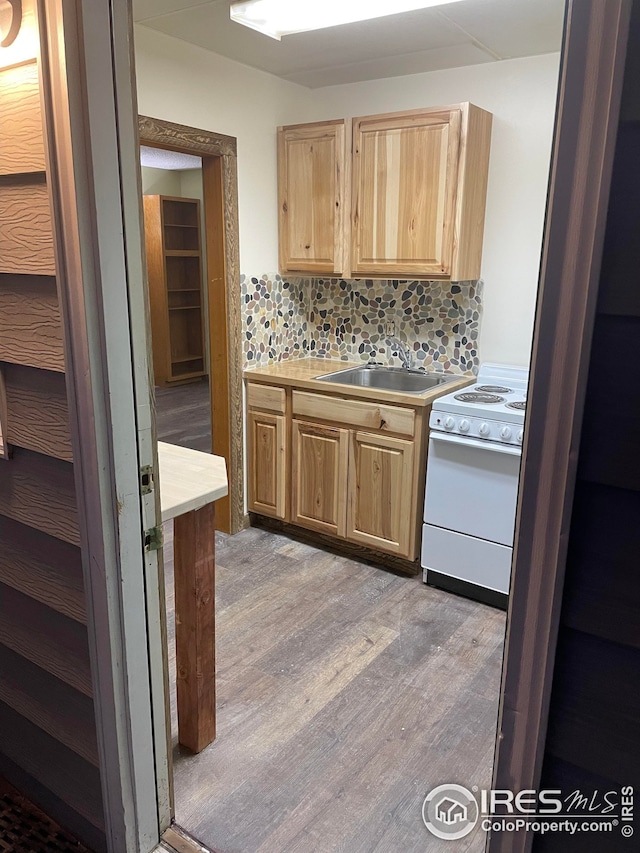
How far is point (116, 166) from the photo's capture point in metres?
1.21

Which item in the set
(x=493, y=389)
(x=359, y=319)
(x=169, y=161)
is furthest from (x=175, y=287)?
(x=493, y=389)

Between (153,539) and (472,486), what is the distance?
1.69 meters

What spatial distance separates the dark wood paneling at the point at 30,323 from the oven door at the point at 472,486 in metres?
1.86

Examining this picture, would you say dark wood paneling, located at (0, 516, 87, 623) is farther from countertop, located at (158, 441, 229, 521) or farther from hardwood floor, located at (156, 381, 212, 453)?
hardwood floor, located at (156, 381, 212, 453)

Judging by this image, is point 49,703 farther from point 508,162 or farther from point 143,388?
point 508,162

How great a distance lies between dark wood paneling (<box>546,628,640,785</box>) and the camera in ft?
2.66

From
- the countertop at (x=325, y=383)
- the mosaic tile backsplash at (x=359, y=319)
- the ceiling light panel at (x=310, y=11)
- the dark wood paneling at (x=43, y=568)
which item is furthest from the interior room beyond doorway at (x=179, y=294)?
the dark wood paneling at (x=43, y=568)

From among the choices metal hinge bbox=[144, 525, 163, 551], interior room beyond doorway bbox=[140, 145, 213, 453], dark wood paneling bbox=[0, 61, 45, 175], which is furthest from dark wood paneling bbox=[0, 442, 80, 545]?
interior room beyond doorway bbox=[140, 145, 213, 453]

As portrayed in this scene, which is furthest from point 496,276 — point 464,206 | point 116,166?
point 116,166

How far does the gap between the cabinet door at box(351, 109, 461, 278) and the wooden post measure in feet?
5.91

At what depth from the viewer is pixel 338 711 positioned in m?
2.22

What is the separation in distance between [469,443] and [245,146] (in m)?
1.89

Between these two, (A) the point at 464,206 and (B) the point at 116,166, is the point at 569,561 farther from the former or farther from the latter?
(A) the point at 464,206

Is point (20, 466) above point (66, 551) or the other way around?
above
